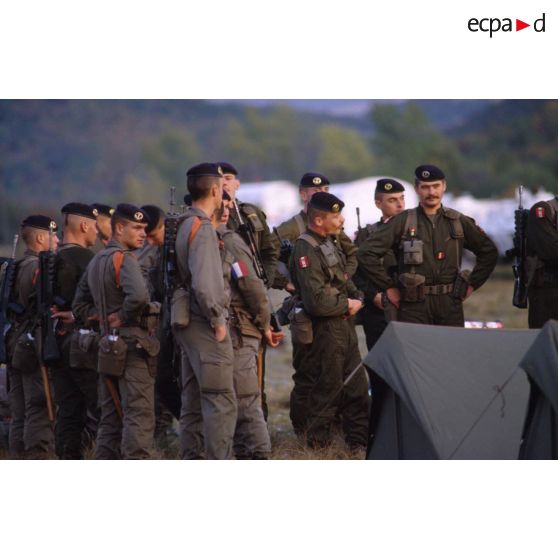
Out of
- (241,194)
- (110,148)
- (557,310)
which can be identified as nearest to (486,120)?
(110,148)

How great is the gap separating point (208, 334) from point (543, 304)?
3754 millimetres

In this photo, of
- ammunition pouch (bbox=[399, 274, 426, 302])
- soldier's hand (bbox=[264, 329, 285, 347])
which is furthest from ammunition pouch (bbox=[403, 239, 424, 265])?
soldier's hand (bbox=[264, 329, 285, 347])

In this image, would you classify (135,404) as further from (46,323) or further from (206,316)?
(206,316)

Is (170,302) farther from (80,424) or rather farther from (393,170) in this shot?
(393,170)

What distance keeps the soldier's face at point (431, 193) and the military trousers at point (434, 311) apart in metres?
0.81

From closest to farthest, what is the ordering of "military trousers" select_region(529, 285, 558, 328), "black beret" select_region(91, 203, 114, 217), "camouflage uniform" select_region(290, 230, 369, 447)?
"camouflage uniform" select_region(290, 230, 369, 447) → "military trousers" select_region(529, 285, 558, 328) → "black beret" select_region(91, 203, 114, 217)

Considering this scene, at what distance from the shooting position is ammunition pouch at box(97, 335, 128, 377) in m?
9.63

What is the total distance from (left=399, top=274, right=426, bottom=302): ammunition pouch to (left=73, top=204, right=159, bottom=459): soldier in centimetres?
240

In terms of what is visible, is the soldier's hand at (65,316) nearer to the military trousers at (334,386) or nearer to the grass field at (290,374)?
the grass field at (290,374)

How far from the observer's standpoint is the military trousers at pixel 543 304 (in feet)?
36.6

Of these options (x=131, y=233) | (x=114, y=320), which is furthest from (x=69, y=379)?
(x=131, y=233)

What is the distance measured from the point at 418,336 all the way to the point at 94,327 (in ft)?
9.84

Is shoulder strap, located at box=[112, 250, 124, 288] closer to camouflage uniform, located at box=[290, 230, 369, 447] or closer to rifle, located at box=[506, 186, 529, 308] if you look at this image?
camouflage uniform, located at box=[290, 230, 369, 447]

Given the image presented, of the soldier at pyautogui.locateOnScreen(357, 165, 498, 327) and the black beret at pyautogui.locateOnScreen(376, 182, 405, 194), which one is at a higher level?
the black beret at pyautogui.locateOnScreen(376, 182, 405, 194)
